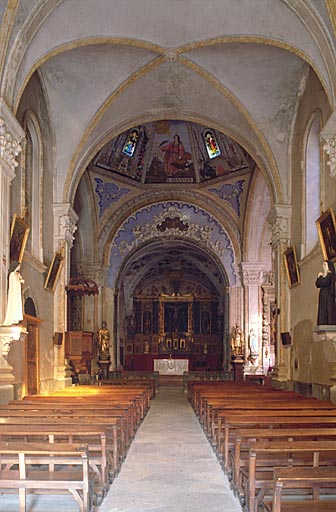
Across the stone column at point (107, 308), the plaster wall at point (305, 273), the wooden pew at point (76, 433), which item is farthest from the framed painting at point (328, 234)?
the stone column at point (107, 308)

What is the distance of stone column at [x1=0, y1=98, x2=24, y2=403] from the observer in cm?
1048

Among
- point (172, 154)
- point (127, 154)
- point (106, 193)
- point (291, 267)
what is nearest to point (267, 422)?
point (291, 267)

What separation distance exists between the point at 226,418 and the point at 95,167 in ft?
57.5

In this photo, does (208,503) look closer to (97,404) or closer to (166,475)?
(166,475)

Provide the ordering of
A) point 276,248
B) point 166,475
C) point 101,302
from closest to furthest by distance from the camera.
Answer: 1. point 166,475
2. point 276,248
3. point 101,302

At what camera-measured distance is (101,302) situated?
25.5 m

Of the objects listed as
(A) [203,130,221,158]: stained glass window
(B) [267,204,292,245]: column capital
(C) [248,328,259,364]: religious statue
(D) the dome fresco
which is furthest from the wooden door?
(C) [248,328,259,364]: religious statue

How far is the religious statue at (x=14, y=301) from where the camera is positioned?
10562mm

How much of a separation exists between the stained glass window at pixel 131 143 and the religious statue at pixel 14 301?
13534 millimetres

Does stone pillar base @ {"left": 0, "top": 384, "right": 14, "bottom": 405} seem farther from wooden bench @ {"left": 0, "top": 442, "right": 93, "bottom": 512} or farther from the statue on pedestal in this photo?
the statue on pedestal

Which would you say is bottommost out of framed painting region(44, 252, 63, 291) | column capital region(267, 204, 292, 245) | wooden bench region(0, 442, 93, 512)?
wooden bench region(0, 442, 93, 512)

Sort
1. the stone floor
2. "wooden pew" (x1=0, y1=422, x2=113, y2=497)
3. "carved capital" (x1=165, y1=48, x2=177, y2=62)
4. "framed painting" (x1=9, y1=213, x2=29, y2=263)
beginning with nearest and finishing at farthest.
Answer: the stone floor, "wooden pew" (x1=0, y1=422, x2=113, y2=497), "framed painting" (x1=9, y1=213, x2=29, y2=263), "carved capital" (x1=165, y1=48, x2=177, y2=62)

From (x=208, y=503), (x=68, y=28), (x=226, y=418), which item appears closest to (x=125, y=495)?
(x=208, y=503)

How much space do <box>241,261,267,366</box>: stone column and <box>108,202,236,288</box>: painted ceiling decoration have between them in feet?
3.03
